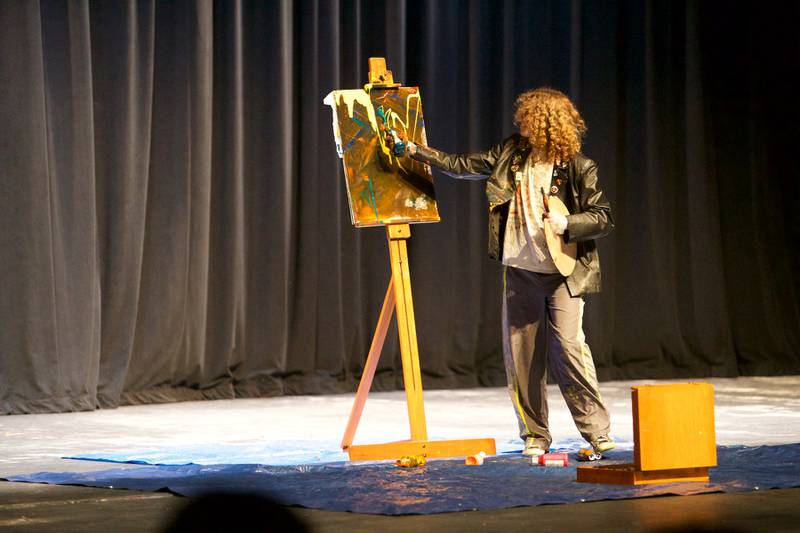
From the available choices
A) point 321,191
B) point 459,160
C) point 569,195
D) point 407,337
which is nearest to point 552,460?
point 407,337

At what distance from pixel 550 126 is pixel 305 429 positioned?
183 cm

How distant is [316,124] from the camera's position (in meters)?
6.97

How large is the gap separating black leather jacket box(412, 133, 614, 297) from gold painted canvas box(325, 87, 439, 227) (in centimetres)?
14

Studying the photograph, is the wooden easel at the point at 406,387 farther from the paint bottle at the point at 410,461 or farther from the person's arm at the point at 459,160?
the person's arm at the point at 459,160

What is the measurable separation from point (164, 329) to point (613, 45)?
10.7ft

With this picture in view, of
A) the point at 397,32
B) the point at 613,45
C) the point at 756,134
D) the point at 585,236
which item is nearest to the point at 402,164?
the point at 585,236

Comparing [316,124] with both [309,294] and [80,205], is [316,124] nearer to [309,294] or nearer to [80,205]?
[309,294]

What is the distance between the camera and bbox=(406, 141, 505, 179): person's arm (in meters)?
4.44

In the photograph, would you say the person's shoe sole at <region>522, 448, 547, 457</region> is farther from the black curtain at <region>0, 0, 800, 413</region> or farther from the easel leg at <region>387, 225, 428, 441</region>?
the black curtain at <region>0, 0, 800, 413</region>

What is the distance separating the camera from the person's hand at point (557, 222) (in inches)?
166

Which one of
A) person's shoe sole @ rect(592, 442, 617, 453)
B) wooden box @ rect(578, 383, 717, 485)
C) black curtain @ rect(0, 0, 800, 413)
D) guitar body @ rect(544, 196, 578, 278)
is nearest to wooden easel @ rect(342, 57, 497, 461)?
person's shoe sole @ rect(592, 442, 617, 453)

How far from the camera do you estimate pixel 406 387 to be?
4.36m

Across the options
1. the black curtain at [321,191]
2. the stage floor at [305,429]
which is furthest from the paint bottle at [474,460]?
the black curtain at [321,191]

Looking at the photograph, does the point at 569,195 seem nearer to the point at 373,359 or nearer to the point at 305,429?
the point at 373,359
